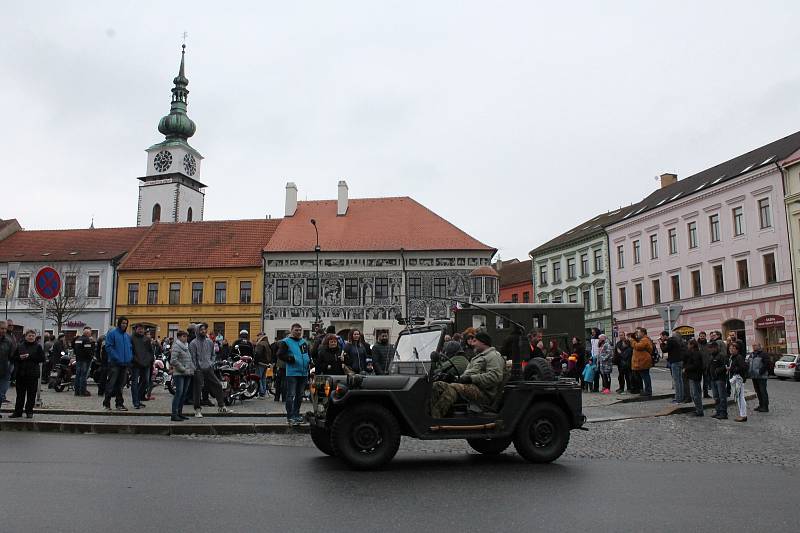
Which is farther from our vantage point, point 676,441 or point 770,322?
point 770,322

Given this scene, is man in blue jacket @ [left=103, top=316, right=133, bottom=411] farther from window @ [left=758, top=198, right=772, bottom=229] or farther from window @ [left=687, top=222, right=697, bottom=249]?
window @ [left=687, top=222, right=697, bottom=249]

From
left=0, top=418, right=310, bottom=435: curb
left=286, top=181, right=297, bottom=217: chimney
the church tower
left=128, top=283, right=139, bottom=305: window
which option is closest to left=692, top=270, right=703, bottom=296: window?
left=286, top=181, right=297, bottom=217: chimney

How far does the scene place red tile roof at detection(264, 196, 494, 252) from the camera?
47219 mm

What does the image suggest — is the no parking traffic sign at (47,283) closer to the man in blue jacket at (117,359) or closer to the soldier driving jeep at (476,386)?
the man in blue jacket at (117,359)

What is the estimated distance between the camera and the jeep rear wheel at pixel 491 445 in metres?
9.80

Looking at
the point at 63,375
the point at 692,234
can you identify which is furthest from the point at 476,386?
the point at 692,234

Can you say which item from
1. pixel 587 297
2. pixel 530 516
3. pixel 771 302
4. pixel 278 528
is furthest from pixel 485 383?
pixel 587 297

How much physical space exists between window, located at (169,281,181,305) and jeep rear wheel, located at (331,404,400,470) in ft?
141

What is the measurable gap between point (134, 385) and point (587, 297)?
46021mm

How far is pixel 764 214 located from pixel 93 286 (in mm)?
43930

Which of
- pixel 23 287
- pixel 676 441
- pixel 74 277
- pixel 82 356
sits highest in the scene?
pixel 74 277

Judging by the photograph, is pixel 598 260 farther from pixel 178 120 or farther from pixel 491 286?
pixel 178 120

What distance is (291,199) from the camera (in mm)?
51219

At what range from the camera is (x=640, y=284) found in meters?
50.3
